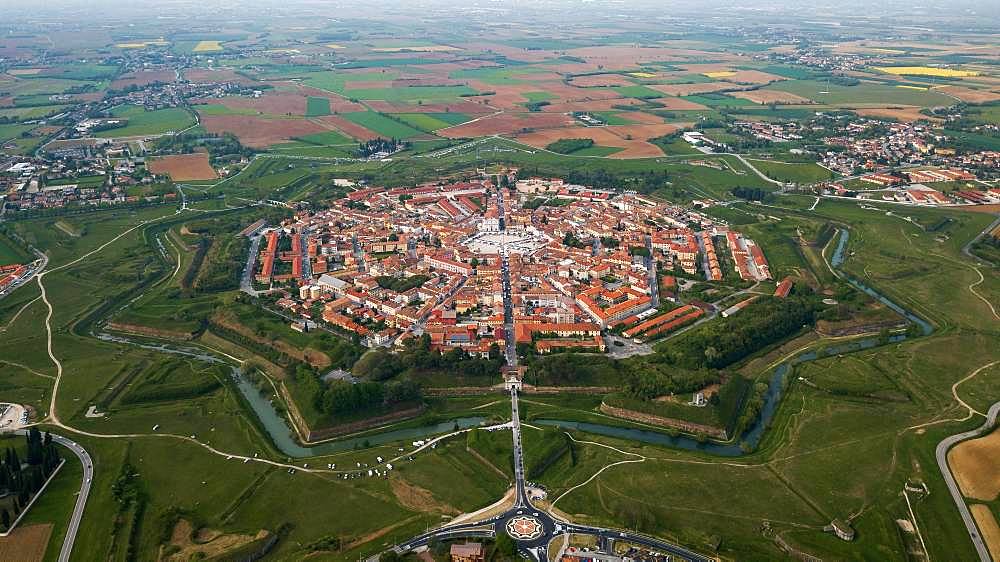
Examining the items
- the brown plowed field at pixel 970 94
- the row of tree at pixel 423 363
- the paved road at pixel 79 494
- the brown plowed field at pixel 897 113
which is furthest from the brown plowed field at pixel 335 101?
the brown plowed field at pixel 970 94

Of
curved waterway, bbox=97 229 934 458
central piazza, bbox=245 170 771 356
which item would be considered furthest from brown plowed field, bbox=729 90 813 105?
curved waterway, bbox=97 229 934 458

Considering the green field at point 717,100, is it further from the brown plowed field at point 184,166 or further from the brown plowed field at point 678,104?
the brown plowed field at point 184,166

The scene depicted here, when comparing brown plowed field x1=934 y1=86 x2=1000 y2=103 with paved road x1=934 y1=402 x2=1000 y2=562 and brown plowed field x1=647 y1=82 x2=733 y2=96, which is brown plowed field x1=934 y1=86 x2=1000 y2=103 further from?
paved road x1=934 y1=402 x2=1000 y2=562

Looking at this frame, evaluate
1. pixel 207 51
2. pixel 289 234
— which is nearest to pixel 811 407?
pixel 289 234

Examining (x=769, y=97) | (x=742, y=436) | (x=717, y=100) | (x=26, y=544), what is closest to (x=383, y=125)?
(x=717, y=100)

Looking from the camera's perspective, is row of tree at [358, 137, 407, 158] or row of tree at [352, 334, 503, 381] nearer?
row of tree at [352, 334, 503, 381]
